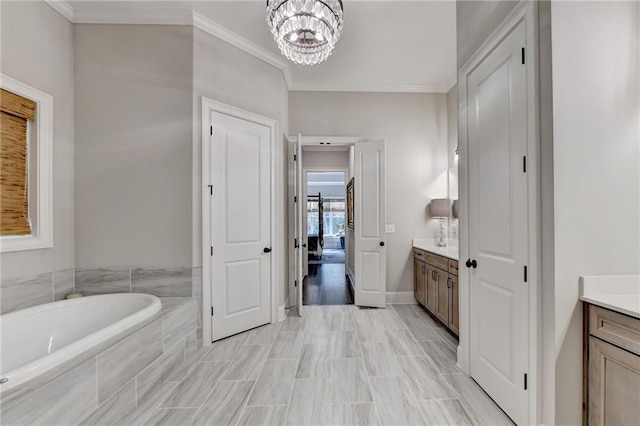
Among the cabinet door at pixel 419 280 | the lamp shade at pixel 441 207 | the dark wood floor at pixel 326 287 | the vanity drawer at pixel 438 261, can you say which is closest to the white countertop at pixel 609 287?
the vanity drawer at pixel 438 261

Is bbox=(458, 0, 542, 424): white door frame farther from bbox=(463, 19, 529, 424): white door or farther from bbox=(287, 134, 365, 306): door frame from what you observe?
bbox=(287, 134, 365, 306): door frame

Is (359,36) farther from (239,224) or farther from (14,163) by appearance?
(14,163)

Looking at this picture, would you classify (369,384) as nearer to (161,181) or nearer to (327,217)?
(161,181)

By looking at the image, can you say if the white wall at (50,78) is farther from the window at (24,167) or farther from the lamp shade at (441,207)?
the lamp shade at (441,207)

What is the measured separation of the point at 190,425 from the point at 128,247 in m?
1.69

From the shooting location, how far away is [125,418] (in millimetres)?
1726

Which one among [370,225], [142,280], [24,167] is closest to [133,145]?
[24,167]

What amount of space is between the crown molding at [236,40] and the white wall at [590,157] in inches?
106

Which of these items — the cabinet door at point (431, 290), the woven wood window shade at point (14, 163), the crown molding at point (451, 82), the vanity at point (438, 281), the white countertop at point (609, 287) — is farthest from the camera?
the crown molding at point (451, 82)

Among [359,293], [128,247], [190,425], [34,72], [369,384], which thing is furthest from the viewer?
[359,293]

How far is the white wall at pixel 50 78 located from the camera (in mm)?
2086

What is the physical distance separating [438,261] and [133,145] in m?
3.37

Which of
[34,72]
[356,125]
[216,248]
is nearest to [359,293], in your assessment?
[216,248]

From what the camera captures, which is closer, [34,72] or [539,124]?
[539,124]
